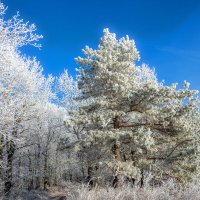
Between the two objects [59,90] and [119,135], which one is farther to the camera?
[59,90]

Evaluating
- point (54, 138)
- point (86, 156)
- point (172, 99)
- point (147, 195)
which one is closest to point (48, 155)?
point (54, 138)

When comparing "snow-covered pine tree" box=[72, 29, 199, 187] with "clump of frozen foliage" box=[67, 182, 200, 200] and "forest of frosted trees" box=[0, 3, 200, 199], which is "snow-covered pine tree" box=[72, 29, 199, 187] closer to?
"forest of frosted trees" box=[0, 3, 200, 199]

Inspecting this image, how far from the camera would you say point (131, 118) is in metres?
15.3

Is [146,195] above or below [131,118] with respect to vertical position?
below

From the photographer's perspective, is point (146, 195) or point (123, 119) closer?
point (146, 195)

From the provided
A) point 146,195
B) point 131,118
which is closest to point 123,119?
point 131,118

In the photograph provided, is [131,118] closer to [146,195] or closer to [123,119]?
[123,119]

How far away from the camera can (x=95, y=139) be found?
44.2 ft

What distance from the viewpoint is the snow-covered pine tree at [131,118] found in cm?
1325

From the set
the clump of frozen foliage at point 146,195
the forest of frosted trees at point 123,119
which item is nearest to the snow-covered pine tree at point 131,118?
the forest of frosted trees at point 123,119

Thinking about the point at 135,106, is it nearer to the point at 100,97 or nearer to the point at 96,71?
the point at 100,97

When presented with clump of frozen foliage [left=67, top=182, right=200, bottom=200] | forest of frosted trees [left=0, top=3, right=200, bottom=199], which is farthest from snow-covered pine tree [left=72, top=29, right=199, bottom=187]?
clump of frozen foliage [left=67, top=182, right=200, bottom=200]

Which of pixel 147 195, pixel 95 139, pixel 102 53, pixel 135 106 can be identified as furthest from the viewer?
pixel 102 53

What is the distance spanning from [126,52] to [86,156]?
6.50m
